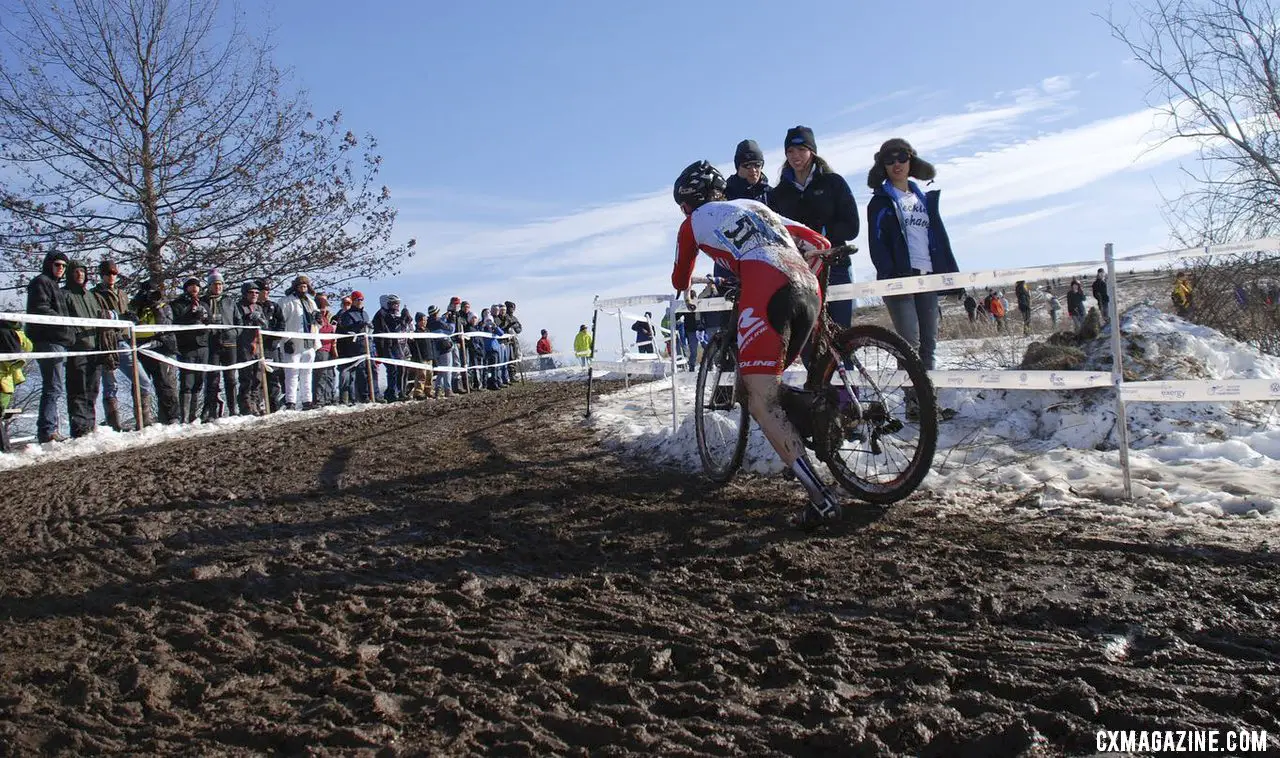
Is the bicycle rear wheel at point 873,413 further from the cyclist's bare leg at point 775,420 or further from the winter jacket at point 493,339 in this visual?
the winter jacket at point 493,339

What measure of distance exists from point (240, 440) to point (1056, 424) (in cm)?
725

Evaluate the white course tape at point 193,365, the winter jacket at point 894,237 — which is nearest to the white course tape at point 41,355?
the white course tape at point 193,365

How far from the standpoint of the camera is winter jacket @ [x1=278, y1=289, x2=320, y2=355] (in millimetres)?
13648

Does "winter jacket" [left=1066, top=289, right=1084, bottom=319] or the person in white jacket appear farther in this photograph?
"winter jacket" [left=1066, top=289, right=1084, bottom=319]

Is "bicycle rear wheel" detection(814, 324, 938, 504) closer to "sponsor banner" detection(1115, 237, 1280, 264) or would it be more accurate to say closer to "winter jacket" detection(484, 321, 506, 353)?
"sponsor banner" detection(1115, 237, 1280, 264)

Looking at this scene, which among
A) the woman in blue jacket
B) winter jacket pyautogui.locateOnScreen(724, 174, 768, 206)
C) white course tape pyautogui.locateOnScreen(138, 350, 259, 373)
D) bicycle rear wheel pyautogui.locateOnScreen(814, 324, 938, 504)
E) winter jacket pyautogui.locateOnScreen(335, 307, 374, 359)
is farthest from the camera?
winter jacket pyautogui.locateOnScreen(335, 307, 374, 359)

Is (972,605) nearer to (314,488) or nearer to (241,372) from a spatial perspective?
(314,488)

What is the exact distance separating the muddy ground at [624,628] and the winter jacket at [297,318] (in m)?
8.63

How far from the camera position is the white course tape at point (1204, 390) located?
13.7 feet

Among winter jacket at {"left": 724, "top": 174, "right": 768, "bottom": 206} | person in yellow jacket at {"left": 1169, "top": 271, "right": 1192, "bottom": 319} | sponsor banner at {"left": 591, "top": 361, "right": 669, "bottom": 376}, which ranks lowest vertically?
sponsor banner at {"left": 591, "top": 361, "right": 669, "bottom": 376}

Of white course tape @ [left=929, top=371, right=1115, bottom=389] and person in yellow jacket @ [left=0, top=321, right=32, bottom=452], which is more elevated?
person in yellow jacket @ [left=0, top=321, right=32, bottom=452]

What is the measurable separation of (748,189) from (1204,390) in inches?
144

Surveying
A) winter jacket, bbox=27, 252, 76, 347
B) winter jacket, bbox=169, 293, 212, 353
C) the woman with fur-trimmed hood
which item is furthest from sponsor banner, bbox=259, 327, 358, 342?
the woman with fur-trimmed hood

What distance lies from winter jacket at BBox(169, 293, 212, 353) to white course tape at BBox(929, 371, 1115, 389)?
31.4 ft
